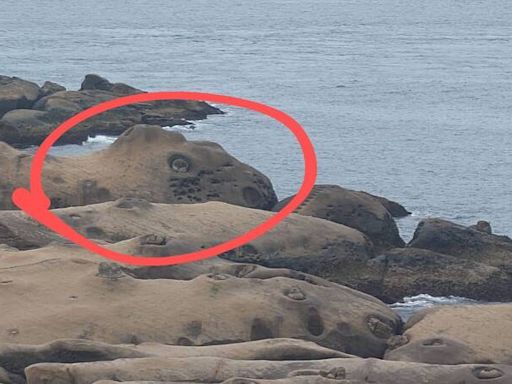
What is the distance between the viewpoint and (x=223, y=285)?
69.9 ft

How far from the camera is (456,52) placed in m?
91.7

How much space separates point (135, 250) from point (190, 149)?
7891mm

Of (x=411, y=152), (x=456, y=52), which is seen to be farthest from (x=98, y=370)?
(x=456, y=52)

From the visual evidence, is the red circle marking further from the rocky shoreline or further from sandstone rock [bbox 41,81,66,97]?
sandstone rock [bbox 41,81,66,97]

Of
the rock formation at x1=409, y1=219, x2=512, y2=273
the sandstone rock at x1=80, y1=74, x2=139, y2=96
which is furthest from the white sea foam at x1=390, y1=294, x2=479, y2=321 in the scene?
the sandstone rock at x1=80, y1=74, x2=139, y2=96

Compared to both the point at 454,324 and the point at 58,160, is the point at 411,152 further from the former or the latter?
the point at 454,324

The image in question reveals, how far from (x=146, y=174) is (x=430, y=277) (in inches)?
254

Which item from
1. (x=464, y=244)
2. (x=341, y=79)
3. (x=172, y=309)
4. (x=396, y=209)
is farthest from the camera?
(x=341, y=79)

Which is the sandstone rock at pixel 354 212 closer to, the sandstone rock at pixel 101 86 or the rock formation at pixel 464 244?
the rock formation at pixel 464 244

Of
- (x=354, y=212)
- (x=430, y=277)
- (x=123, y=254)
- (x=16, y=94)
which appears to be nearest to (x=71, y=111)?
(x=16, y=94)

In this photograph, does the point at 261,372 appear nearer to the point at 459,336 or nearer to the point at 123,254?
the point at 459,336

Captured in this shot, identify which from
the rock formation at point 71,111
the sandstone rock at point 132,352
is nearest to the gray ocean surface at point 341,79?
the rock formation at point 71,111

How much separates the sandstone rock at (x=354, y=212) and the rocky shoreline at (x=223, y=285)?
0.11 ft

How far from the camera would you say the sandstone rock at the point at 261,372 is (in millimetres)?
16078
